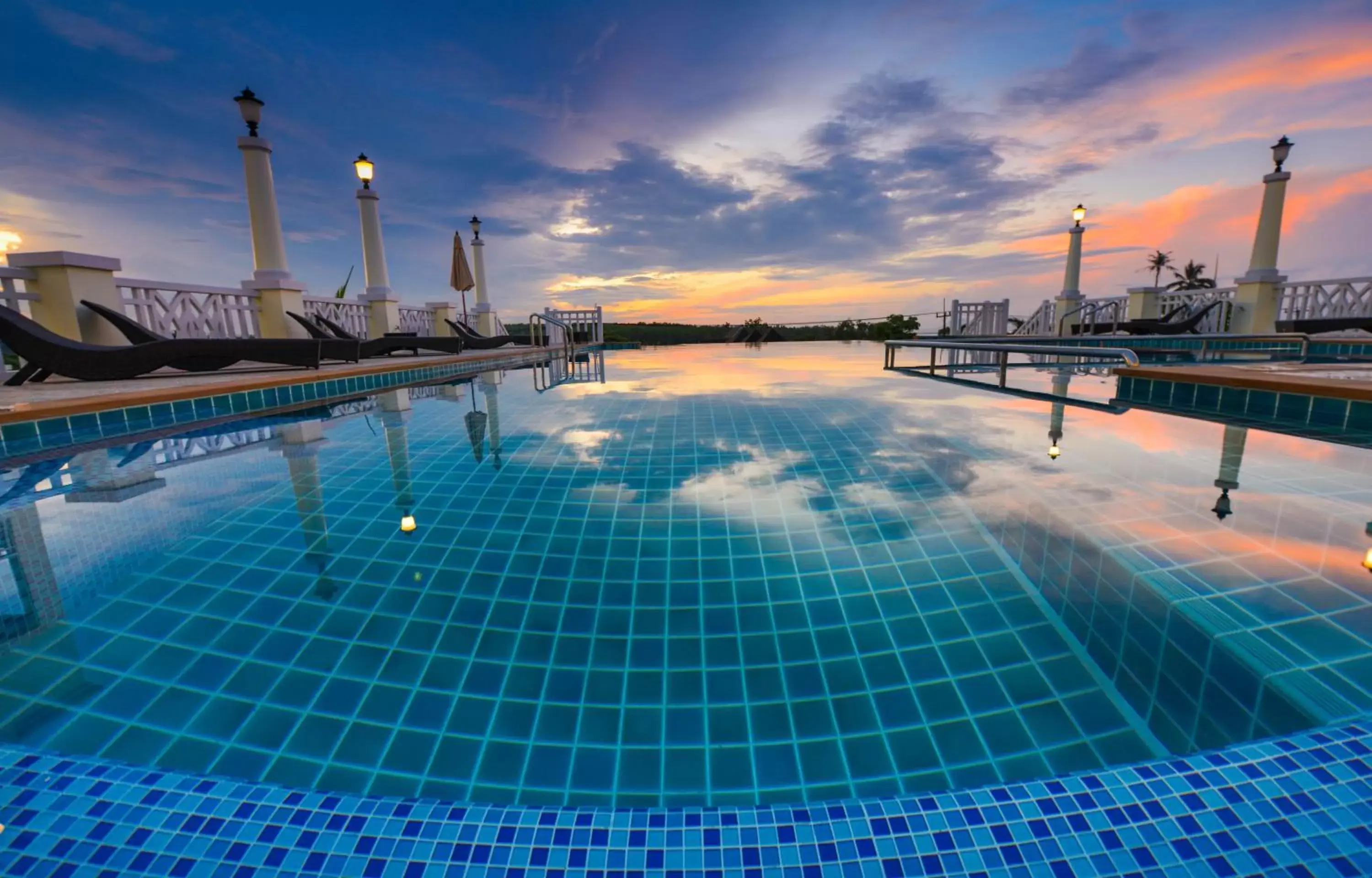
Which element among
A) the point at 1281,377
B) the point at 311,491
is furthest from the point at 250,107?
the point at 1281,377

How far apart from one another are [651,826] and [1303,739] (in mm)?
1563

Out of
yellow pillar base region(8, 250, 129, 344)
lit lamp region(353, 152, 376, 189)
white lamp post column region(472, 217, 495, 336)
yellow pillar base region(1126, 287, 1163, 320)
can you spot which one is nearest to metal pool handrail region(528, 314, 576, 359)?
white lamp post column region(472, 217, 495, 336)

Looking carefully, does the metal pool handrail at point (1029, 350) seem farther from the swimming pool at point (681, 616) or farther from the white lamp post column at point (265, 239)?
the white lamp post column at point (265, 239)

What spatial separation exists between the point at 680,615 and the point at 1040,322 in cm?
2263

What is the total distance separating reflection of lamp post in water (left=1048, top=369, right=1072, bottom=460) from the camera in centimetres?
411

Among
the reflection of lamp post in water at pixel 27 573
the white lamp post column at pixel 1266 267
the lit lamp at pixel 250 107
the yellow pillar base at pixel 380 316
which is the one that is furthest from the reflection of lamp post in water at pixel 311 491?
the white lamp post column at pixel 1266 267

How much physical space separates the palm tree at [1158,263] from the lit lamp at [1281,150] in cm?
5677

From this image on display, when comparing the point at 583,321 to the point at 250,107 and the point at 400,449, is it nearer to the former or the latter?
the point at 250,107

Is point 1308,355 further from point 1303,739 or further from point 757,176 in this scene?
point 1303,739

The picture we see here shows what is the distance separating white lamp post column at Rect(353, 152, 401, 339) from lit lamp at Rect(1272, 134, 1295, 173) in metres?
19.7

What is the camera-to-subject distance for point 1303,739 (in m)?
1.26

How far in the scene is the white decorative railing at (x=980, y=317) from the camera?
17.1 meters

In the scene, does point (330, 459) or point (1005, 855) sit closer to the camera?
point (1005, 855)

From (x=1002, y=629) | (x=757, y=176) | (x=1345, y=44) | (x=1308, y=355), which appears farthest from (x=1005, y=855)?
(x=757, y=176)
